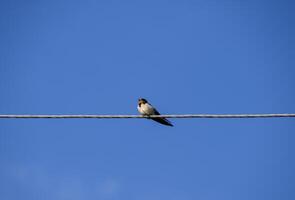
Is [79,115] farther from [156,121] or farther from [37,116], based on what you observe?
[156,121]

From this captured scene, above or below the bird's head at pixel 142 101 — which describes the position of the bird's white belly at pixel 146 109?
below

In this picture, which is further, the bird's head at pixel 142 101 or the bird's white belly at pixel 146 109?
the bird's head at pixel 142 101

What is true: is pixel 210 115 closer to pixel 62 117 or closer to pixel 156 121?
pixel 62 117

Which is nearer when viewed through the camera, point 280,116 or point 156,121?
point 280,116

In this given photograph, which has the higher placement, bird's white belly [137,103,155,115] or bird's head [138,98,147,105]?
bird's head [138,98,147,105]

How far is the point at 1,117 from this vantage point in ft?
24.2

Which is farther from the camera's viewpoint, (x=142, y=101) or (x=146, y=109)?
(x=142, y=101)

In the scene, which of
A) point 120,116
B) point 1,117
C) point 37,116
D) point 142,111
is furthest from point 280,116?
point 142,111

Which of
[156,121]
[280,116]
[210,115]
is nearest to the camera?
[280,116]

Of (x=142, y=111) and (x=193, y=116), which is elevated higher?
(x=142, y=111)

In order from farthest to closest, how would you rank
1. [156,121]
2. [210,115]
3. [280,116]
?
[156,121] < [210,115] < [280,116]

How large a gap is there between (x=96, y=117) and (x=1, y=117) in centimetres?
137

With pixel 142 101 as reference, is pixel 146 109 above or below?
below

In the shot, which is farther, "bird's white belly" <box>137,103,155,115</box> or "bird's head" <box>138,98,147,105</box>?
"bird's head" <box>138,98,147,105</box>
